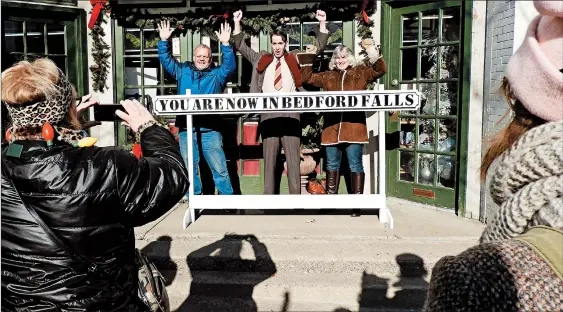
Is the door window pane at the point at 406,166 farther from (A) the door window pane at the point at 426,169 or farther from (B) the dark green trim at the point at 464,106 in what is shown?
(B) the dark green trim at the point at 464,106

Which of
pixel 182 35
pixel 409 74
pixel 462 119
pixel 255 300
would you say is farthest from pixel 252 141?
pixel 255 300

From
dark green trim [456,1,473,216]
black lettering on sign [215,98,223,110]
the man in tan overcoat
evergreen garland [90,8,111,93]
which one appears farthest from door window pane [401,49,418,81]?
evergreen garland [90,8,111,93]

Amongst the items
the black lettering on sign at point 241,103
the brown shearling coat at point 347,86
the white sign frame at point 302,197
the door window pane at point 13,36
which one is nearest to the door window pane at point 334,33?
the brown shearling coat at point 347,86

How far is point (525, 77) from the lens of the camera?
1011mm

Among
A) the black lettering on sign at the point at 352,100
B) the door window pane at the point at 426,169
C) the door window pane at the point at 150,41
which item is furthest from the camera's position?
the door window pane at the point at 150,41

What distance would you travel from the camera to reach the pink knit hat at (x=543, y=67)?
96cm

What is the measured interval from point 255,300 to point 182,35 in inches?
163

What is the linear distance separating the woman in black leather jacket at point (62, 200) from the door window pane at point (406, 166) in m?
Answer: 5.02

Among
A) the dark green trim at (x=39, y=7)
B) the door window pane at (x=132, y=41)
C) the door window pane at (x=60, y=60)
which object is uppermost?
the dark green trim at (x=39, y=7)

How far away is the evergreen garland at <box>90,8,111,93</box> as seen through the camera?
6918mm

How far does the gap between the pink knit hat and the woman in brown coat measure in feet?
15.4

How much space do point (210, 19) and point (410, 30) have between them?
253cm

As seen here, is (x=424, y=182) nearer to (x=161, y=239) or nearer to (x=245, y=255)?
(x=245, y=255)

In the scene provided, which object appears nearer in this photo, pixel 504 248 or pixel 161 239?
pixel 504 248
